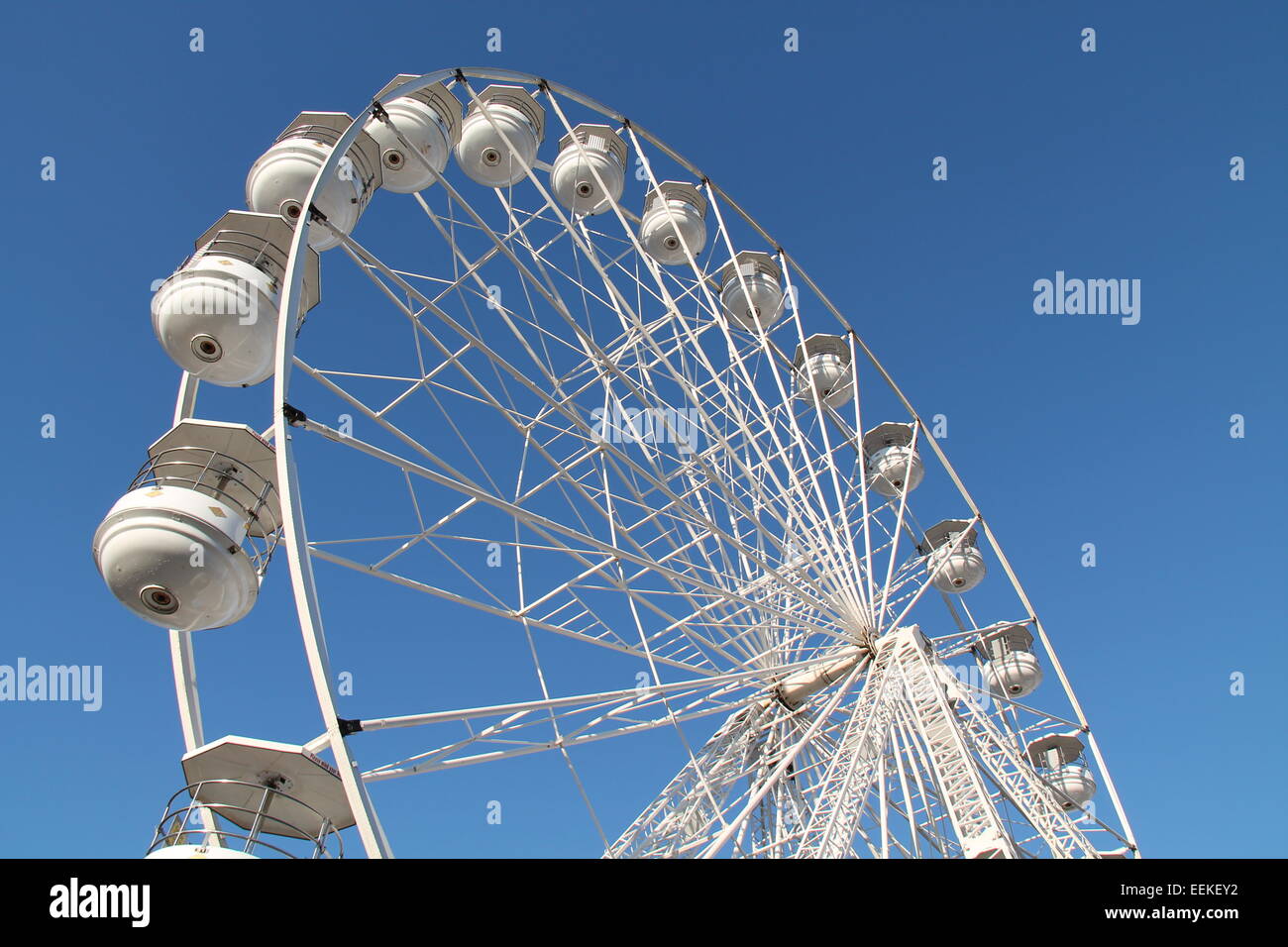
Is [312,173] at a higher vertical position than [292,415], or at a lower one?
higher

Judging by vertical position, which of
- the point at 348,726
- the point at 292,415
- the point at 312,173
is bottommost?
the point at 348,726

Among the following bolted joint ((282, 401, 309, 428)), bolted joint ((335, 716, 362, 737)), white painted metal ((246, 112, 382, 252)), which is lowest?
bolted joint ((335, 716, 362, 737))

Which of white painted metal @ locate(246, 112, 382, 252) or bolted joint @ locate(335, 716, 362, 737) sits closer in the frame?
bolted joint @ locate(335, 716, 362, 737)

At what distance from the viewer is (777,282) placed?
54.4 ft

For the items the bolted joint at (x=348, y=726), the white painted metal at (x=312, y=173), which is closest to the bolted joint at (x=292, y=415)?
the bolted joint at (x=348, y=726)

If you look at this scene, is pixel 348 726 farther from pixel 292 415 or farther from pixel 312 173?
pixel 312 173

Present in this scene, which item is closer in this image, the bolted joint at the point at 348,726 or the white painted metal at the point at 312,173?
the bolted joint at the point at 348,726

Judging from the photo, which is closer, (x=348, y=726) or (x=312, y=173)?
(x=348, y=726)

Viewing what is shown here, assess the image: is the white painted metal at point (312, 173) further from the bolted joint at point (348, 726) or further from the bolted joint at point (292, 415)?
the bolted joint at point (348, 726)

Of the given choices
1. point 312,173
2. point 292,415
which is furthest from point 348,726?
point 312,173

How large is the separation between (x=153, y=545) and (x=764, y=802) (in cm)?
881

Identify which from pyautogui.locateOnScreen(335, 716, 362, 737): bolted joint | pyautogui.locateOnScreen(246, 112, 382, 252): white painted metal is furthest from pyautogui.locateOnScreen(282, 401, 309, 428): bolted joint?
pyautogui.locateOnScreen(246, 112, 382, 252): white painted metal

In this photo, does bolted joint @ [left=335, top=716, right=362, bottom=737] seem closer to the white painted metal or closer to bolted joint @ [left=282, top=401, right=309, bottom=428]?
bolted joint @ [left=282, top=401, right=309, bottom=428]
